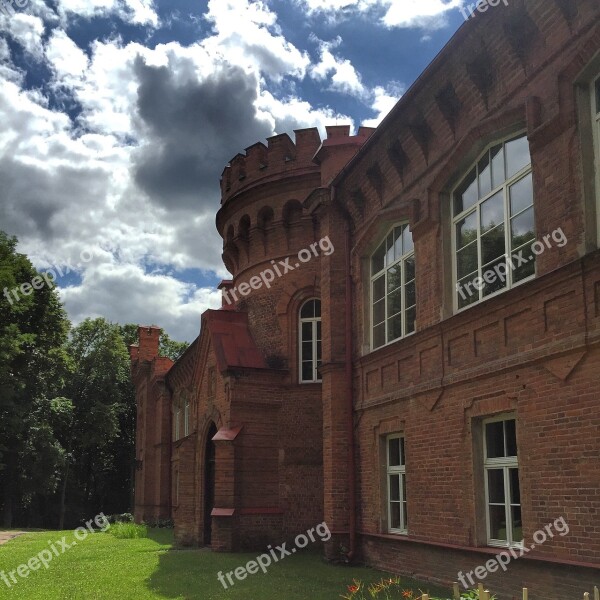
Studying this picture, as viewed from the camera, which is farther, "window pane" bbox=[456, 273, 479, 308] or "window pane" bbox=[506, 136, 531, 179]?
"window pane" bbox=[456, 273, 479, 308]

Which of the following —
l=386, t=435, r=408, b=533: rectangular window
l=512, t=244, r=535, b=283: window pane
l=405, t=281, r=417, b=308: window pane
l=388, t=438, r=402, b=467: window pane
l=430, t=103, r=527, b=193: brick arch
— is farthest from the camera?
l=388, t=438, r=402, b=467: window pane

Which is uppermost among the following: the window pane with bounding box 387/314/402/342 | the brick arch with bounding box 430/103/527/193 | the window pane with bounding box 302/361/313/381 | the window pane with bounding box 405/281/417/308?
the brick arch with bounding box 430/103/527/193

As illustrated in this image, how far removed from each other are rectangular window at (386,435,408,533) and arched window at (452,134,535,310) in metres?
3.17

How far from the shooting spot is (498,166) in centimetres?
1030

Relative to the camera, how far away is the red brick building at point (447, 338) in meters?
8.43

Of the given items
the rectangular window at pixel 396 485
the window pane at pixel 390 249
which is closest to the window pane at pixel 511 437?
the rectangular window at pixel 396 485

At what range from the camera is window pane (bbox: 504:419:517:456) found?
31.6ft

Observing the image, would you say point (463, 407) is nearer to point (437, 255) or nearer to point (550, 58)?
point (437, 255)

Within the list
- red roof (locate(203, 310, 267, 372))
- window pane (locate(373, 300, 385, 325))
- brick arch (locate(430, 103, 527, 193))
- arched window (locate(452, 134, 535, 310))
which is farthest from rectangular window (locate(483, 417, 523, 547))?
red roof (locate(203, 310, 267, 372))

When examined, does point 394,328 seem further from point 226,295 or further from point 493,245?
point 226,295

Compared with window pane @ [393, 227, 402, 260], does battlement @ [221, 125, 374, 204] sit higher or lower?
higher

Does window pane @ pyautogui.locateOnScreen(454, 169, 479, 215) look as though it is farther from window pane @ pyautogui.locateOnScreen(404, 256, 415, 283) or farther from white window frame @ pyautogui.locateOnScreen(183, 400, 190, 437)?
white window frame @ pyautogui.locateOnScreen(183, 400, 190, 437)

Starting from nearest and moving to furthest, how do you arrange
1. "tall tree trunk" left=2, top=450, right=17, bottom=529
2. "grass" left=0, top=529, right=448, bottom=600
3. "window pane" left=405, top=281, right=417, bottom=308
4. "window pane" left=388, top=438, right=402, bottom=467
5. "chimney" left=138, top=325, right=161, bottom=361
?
"grass" left=0, top=529, right=448, bottom=600
"window pane" left=405, top=281, right=417, bottom=308
"window pane" left=388, top=438, right=402, bottom=467
"chimney" left=138, top=325, right=161, bottom=361
"tall tree trunk" left=2, top=450, right=17, bottom=529

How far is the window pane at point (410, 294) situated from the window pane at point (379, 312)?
1.04 meters
